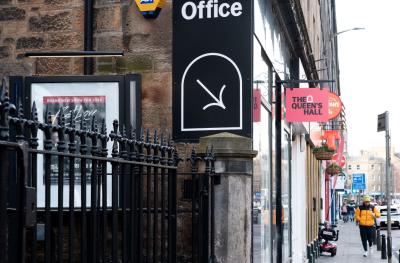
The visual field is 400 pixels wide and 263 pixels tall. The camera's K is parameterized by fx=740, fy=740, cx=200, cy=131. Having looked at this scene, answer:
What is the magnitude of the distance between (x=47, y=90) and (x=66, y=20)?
0.98 metres

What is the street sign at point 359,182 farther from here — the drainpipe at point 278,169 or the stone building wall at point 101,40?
the stone building wall at point 101,40

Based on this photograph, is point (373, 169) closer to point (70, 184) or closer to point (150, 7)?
point (150, 7)

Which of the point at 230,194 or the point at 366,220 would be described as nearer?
the point at 230,194

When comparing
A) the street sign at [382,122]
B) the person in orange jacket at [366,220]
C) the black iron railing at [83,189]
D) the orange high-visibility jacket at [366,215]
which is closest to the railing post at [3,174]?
the black iron railing at [83,189]

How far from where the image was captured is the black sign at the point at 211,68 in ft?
25.8

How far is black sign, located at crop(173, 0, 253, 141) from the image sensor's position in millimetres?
7852

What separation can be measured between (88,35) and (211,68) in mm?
→ 1491

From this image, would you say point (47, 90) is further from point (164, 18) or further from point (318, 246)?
point (318, 246)

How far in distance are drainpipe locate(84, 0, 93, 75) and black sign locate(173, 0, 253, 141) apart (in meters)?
0.98

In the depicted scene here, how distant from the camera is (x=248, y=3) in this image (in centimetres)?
794

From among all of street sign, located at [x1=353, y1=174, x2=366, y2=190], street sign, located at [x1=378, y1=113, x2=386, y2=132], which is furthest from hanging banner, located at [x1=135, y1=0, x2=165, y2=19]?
street sign, located at [x1=353, y1=174, x2=366, y2=190]

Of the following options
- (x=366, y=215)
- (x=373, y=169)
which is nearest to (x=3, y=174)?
(x=366, y=215)

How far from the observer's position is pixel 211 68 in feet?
26.1

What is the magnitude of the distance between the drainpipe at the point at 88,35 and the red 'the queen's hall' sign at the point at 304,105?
5782 mm
